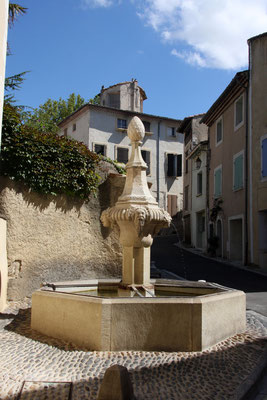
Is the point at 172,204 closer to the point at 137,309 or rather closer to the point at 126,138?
the point at 126,138

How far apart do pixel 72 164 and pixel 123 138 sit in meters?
22.2

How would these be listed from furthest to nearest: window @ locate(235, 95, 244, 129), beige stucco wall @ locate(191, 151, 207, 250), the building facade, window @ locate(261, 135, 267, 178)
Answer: beige stucco wall @ locate(191, 151, 207, 250) < window @ locate(235, 95, 244, 129) < the building facade < window @ locate(261, 135, 267, 178)

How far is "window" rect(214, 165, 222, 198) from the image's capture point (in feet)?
68.5

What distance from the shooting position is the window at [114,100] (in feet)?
108

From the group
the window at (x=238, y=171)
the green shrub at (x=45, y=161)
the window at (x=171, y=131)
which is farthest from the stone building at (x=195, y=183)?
the green shrub at (x=45, y=161)

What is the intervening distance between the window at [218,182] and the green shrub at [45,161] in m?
13.0

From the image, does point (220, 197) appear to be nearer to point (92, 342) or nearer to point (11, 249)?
point (11, 249)

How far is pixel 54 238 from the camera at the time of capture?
Result: 27.7 ft

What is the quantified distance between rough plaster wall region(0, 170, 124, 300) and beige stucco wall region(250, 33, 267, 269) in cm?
829

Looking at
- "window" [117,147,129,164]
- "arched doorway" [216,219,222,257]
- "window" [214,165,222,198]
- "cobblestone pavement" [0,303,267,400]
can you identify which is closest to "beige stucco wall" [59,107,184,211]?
"window" [117,147,129,164]

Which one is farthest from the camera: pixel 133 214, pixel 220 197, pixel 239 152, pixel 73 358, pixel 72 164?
pixel 220 197

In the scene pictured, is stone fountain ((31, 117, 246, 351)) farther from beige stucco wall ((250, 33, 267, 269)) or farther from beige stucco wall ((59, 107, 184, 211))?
beige stucco wall ((59, 107, 184, 211))

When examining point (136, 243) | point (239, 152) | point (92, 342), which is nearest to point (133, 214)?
point (136, 243)

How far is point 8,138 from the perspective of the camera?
310 inches
